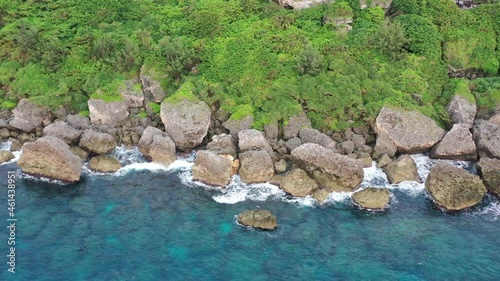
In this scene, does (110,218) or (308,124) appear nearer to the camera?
(110,218)

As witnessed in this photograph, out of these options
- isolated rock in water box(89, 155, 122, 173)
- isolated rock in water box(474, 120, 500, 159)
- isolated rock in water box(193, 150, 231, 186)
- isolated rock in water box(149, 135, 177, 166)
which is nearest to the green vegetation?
isolated rock in water box(474, 120, 500, 159)

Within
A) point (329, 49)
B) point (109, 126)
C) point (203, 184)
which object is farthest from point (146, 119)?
point (329, 49)

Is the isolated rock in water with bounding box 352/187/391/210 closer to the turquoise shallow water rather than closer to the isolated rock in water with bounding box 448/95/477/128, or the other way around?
the turquoise shallow water

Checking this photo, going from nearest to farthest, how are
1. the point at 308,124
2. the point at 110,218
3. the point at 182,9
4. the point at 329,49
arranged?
1. the point at 110,218
2. the point at 308,124
3. the point at 329,49
4. the point at 182,9

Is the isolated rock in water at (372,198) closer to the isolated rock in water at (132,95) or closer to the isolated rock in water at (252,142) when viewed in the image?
the isolated rock in water at (252,142)

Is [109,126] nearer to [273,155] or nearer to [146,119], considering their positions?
[146,119]

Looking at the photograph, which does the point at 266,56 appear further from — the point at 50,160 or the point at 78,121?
the point at 50,160

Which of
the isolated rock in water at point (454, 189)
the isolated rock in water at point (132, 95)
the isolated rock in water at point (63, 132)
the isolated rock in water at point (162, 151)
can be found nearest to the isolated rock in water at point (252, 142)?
the isolated rock in water at point (162, 151)
